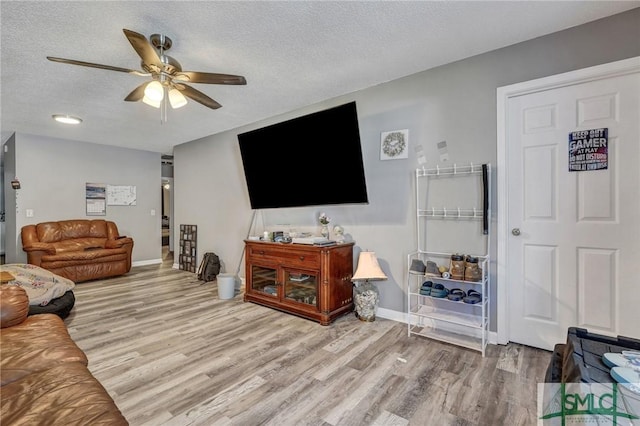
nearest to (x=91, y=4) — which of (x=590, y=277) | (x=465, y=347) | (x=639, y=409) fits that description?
(x=639, y=409)

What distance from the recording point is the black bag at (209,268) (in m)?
4.59

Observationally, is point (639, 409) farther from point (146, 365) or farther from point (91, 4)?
point (91, 4)

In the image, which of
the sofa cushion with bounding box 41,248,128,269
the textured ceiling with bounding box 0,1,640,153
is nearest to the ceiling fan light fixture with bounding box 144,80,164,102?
the textured ceiling with bounding box 0,1,640,153

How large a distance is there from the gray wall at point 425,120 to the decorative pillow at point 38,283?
2238 millimetres

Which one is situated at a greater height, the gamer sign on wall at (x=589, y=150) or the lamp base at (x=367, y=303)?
the gamer sign on wall at (x=589, y=150)

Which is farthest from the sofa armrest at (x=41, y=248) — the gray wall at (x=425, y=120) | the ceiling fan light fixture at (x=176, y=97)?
the ceiling fan light fixture at (x=176, y=97)

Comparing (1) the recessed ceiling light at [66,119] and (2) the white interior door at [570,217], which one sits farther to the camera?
(1) the recessed ceiling light at [66,119]

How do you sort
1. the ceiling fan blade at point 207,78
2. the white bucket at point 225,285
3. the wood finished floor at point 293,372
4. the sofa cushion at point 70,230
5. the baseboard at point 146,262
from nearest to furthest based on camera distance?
the wood finished floor at point 293,372 → the ceiling fan blade at point 207,78 → the white bucket at point 225,285 → the sofa cushion at point 70,230 → the baseboard at point 146,262

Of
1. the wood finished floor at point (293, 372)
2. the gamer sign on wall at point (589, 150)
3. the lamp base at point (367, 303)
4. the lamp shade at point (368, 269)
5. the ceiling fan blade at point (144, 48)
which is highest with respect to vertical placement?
the ceiling fan blade at point (144, 48)

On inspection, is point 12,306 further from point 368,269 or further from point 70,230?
point 70,230

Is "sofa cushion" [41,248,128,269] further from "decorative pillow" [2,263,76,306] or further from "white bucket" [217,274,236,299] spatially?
"white bucket" [217,274,236,299]

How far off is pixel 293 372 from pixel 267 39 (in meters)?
2.43

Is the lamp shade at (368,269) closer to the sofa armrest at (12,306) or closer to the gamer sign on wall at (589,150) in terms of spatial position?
the gamer sign on wall at (589,150)

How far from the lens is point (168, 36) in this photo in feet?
6.90
